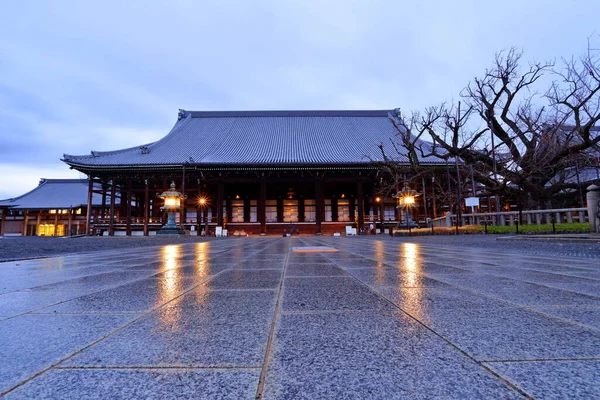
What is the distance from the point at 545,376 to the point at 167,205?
15.1m

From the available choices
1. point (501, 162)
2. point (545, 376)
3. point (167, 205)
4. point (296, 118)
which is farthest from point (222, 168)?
point (545, 376)

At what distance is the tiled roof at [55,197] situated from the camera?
24359 mm

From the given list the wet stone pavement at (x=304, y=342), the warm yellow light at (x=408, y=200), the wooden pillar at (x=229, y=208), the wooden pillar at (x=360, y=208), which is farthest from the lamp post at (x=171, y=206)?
the wet stone pavement at (x=304, y=342)

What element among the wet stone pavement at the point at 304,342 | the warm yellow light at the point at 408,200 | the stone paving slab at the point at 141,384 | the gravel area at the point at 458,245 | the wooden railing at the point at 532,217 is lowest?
the gravel area at the point at 458,245

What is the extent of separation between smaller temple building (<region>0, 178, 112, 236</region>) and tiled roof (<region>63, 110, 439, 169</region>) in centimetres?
728

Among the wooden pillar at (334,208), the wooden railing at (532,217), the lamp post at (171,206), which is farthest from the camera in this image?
the wooden pillar at (334,208)

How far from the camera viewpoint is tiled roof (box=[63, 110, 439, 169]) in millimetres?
18625

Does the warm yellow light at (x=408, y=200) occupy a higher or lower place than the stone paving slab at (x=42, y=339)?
higher

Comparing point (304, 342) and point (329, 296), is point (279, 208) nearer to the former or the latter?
point (329, 296)

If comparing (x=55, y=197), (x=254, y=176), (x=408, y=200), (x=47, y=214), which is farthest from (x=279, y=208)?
(x=55, y=197)

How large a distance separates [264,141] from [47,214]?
61.5ft

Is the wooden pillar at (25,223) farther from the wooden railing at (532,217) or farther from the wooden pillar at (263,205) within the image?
the wooden railing at (532,217)

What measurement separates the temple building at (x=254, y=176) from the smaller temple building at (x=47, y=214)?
4.09 m

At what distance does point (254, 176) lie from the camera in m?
19.8
